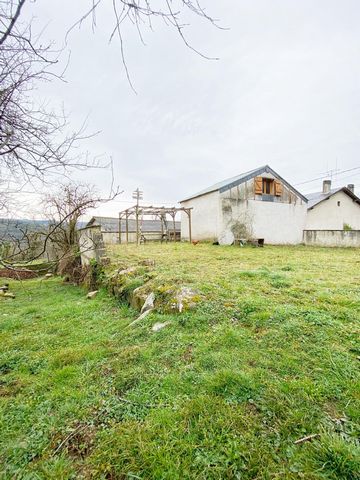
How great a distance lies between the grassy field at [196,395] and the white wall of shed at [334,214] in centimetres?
1376

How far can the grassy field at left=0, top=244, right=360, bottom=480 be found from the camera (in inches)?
43.5

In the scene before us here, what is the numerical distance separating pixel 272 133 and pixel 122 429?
1968 centimetres

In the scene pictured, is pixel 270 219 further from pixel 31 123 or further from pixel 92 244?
pixel 31 123

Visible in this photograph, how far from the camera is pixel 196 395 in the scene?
1.53m

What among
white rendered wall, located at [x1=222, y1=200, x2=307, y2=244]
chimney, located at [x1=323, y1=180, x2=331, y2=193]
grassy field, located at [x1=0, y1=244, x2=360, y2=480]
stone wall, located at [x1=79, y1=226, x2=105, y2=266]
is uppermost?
chimney, located at [x1=323, y1=180, x2=331, y2=193]

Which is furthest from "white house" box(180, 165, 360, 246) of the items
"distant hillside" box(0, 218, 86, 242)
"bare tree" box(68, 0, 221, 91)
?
"bare tree" box(68, 0, 221, 91)

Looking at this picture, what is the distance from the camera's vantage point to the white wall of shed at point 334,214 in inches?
583

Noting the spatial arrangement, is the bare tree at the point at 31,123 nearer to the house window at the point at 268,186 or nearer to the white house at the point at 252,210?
the white house at the point at 252,210

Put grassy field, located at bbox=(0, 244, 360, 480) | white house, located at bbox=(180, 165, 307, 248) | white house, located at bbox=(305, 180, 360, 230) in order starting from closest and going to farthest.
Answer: grassy field, located at bbox=(0, 244, 360, 480) → white house, located at bbox=(180, 165, 307, 248) → white house, located at bbox=(305, 180, 360, 230)

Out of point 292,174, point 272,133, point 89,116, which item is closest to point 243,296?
point 89,116

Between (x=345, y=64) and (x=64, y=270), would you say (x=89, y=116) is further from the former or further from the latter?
(x=345, y=64)

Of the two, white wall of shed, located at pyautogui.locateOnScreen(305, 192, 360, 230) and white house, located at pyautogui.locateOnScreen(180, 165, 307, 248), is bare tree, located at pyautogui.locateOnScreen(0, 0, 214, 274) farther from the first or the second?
white wall of shed, located at pyautogui.locateOnScreen(305, 192, 360, 230)

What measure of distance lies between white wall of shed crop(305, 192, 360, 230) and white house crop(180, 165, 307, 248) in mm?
1486

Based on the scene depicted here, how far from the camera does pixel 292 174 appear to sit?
27.3 m
